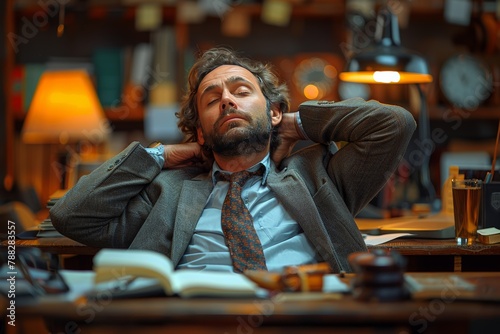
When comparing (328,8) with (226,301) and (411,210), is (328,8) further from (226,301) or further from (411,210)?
(226,301)

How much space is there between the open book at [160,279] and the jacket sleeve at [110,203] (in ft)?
2.23

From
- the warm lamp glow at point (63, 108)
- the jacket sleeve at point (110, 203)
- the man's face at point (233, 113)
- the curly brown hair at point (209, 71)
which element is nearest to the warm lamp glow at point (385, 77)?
the curly brown hair at point (209, 71)

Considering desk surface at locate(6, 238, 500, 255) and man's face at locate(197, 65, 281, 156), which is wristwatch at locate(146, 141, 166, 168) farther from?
desk surface at locate(6, 238, 500, 255)

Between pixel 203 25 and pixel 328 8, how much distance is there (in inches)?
27.0

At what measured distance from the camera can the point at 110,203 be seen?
2.07 m

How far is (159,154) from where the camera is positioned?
7.30ft

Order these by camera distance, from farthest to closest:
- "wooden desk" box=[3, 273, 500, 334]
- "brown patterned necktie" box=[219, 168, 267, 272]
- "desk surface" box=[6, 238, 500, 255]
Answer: "desk surface" box=[6, 238, 500, 255], "brown patterned necktie" box=[219, 168, 267, 272], "wooden desk" box=[3, 273, 500, 334]

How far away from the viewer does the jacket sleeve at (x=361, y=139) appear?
2.06m

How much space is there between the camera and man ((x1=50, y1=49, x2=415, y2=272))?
6.64 feet

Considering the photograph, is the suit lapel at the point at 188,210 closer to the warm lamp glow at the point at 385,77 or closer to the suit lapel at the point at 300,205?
the suit lapel at the point at 300,205

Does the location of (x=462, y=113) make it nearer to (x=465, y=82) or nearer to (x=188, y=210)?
(x=465, y=82)

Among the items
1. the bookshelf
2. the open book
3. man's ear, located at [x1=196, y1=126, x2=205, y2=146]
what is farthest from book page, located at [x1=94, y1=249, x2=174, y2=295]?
the bookshelf

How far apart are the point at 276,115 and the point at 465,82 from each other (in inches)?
79.0

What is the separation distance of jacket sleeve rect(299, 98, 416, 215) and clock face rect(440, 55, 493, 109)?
1992 millimetres
